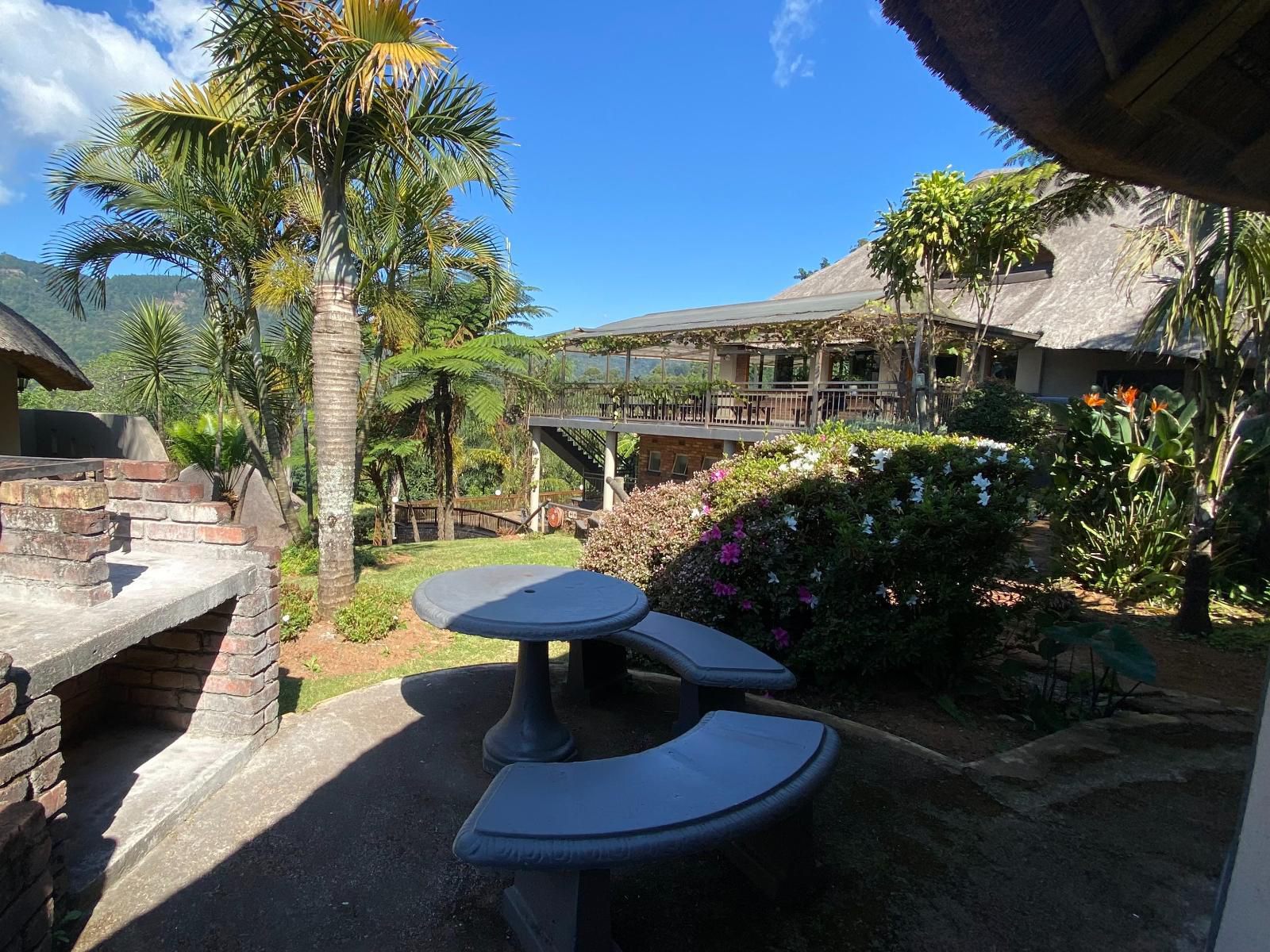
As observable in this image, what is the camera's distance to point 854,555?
3.76 m

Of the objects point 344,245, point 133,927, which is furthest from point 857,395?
point 133,927

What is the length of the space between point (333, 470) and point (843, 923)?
513 cm

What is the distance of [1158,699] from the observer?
4.30 m

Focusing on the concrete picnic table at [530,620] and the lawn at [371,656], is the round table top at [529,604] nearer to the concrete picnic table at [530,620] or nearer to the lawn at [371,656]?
the concrete picnic table at [530,620]

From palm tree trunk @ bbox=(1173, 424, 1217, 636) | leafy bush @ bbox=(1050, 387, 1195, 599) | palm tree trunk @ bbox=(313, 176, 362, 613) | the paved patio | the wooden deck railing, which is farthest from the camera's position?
the wooden deck railing

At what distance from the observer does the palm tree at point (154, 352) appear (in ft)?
36.3

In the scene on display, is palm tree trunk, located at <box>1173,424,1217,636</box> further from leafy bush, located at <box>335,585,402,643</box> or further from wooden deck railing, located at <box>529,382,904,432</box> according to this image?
leafy bush, located at <box>335,585,402,643</box>

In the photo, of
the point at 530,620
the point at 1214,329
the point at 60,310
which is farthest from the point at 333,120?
the point at 60,310

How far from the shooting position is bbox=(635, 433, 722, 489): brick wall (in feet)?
55.7

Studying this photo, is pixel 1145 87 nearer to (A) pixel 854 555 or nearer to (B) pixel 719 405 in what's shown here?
(A) pixel 854 555

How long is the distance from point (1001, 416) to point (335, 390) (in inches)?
432

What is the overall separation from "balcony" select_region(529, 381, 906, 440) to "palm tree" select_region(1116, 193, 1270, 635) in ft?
14.5

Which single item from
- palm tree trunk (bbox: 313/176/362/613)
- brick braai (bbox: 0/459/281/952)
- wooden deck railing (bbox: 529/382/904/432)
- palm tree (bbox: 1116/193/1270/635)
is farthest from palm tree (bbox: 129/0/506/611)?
wooden deck railing (bbox: 529/382/904/432)

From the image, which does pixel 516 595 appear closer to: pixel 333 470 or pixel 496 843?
pixel 496 843
